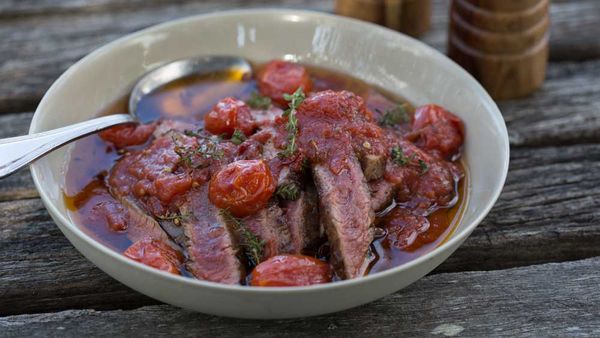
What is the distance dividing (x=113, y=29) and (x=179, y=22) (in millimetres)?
1074

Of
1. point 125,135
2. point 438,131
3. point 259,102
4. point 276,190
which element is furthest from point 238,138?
point 438,131

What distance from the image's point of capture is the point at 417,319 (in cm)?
305

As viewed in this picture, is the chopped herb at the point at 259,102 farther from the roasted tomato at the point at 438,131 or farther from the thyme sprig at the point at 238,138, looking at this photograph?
the roasted tomato at the point at 438,131

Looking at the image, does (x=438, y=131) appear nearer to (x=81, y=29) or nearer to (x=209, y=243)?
(x=209, y=243)

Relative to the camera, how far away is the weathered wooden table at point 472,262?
3020 millimetres

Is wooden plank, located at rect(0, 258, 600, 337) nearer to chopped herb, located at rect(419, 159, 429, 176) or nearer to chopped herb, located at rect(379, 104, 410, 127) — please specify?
chopped herb, located at rect(419, 159, 429, 176)

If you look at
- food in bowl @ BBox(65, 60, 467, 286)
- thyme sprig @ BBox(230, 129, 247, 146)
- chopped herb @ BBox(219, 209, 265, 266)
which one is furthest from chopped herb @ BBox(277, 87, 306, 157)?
chopped herb @ BBox(219, 209, 265, 266)

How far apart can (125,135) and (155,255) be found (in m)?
1.05

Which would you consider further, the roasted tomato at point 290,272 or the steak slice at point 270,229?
the steak slice at point 270,229

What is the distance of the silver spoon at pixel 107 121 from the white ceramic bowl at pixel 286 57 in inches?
2.9

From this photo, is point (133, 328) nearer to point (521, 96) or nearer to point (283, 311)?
point (283, 311)

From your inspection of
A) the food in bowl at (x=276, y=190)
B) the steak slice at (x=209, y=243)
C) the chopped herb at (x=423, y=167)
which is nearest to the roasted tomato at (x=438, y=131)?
the food in bowl at (x=276, y=190)

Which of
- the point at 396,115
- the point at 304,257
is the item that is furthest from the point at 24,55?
the point at 304,257

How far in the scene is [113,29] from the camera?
5191mm
